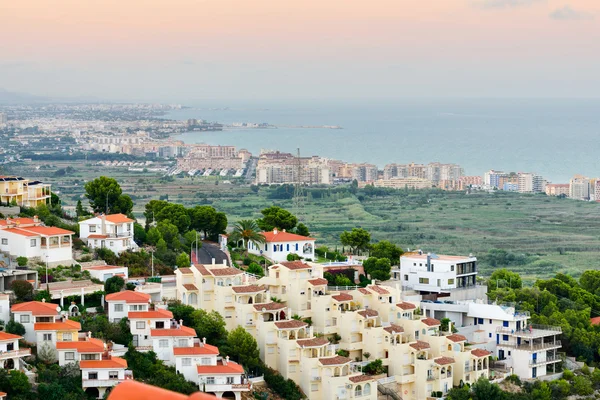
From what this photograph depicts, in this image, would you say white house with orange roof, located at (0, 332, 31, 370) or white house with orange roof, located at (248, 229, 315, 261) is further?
white house with orange roof, located at (248, 229, 315, 261)

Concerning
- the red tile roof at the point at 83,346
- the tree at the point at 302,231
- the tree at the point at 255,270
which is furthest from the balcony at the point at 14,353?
the tree at the point at 302,231

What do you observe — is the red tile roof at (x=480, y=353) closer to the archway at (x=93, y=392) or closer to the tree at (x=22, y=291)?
the archway at (x=93, y=392)

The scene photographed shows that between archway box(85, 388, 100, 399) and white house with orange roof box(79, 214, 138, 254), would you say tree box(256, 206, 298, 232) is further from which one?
archway box(85, 388, 100, 399)

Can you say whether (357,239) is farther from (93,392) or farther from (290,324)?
(93,392)

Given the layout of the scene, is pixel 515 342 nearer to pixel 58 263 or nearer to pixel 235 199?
pixel 58 263

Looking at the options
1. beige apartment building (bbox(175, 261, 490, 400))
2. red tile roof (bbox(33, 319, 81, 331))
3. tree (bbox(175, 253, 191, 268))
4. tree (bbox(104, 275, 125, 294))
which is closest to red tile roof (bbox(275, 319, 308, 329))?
beige apartment building (bbox(175, 261, 490, 400))
